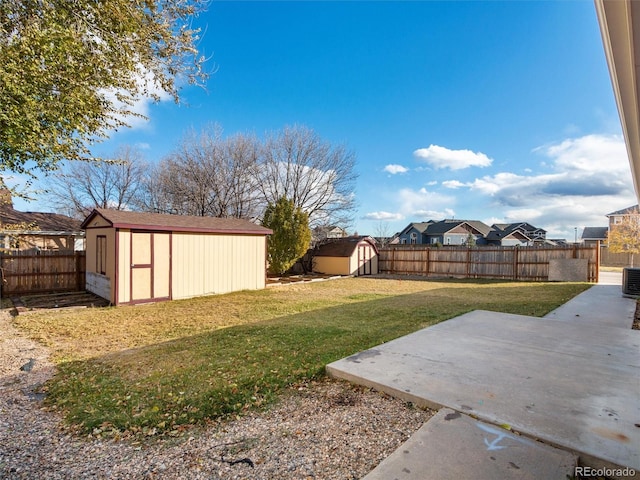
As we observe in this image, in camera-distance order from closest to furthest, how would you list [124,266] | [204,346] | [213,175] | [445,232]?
[204,346] < [124,266] < [213,175] < [445,232]

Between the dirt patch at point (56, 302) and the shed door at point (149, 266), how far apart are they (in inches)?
35.0

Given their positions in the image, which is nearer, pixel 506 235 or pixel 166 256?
pixel 166 256

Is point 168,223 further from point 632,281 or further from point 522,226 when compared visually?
point 522,226

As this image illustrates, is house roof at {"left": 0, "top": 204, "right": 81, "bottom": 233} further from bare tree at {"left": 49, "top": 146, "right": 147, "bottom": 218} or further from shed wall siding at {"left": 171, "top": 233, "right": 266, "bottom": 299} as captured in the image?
shed wall siding at {"left": 171, "top": 233, "right": 266, "bottom": 299}

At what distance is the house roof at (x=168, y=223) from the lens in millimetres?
8328

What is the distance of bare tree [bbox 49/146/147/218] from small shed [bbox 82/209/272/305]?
38.5 feet

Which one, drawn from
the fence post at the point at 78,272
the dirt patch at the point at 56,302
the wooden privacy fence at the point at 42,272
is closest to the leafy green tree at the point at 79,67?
the dirt patch at the point at 56,302

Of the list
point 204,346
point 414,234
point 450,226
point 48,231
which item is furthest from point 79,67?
point 414,234

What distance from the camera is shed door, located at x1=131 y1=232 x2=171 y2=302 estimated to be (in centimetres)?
840

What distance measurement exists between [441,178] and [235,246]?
50.0 feet

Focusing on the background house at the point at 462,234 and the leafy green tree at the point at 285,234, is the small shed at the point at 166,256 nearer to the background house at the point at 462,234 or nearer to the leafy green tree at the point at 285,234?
the leafy green tree at the point at 285,234

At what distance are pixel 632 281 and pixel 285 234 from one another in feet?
38.2

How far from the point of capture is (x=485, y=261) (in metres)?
14.9

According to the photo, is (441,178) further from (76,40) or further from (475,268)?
(76,40)
